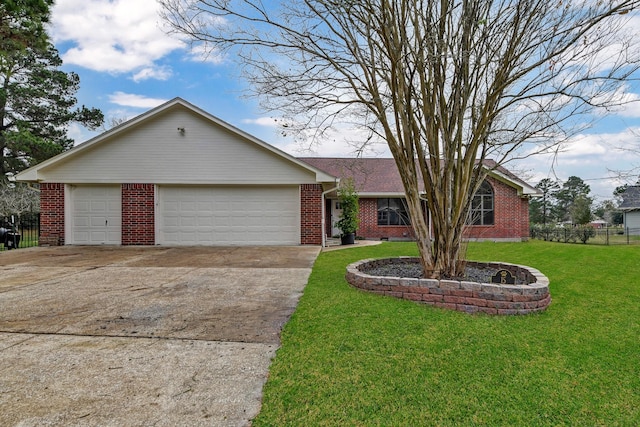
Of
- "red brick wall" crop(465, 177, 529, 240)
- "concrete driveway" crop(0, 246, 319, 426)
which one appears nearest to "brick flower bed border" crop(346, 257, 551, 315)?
"concrete driveway" crop(0, 246, 319, 426)

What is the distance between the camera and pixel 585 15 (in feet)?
15.0

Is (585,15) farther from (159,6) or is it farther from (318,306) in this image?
(159,6)

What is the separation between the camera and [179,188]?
11828 mm

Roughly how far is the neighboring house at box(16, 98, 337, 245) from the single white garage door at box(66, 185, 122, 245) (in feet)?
0.11

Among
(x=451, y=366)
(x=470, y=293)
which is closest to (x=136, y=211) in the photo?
(x=470, y=293)

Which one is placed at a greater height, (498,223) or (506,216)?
(506,216)

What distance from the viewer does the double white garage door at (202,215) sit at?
11664 millimetres

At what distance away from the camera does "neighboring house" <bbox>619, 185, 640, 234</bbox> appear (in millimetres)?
23859

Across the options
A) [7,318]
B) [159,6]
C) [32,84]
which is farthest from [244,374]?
[32,84]

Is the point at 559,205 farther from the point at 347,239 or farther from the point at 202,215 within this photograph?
the point at 202,215

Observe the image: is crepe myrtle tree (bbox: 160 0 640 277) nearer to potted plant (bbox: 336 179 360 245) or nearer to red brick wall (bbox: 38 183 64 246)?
potted plant (bbox: 336 179 360 245)

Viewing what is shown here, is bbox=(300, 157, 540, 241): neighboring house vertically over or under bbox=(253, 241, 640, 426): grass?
over

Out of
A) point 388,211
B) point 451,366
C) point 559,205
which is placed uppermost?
point 559,205

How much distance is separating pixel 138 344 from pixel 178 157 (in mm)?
9437
